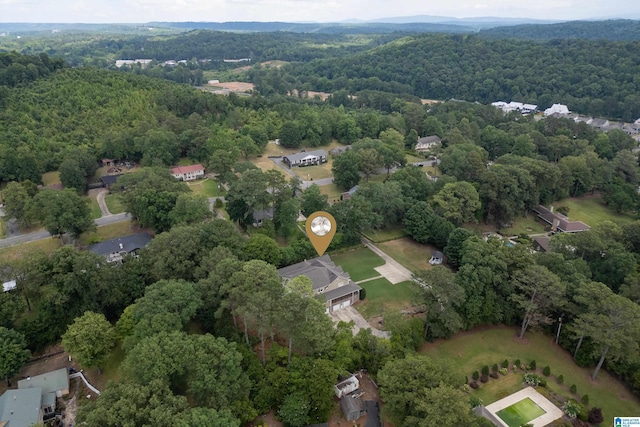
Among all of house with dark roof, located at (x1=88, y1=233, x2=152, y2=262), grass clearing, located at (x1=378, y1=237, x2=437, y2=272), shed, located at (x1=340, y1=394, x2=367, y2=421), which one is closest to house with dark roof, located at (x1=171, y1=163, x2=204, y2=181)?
house with dark roof, located at (x1=88, y1=233, x2=152, y2=262)

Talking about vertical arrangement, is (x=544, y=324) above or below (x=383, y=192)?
below

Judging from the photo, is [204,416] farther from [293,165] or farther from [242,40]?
[242,40]

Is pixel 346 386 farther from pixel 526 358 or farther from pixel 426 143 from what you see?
pixel 426 143

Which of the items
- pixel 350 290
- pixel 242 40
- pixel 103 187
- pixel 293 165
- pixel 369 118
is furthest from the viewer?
pixel 242 40

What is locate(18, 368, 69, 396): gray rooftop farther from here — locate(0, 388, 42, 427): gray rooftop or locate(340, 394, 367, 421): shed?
locate(340, 394, 367, 421): shed

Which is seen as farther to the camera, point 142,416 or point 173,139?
point 173,139

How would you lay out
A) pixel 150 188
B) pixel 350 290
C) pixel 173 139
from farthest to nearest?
pixel 173 139 → pixel 150 188 → pixel 350 290

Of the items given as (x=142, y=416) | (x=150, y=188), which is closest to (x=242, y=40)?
(x=150, y=188)
